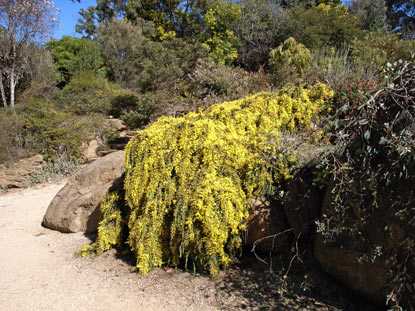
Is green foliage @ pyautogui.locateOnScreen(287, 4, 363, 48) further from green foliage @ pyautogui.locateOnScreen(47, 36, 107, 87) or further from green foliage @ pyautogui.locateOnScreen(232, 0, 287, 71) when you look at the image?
green foliage @ pyautogui.locateOnScreen(47, 36, 107, 87)

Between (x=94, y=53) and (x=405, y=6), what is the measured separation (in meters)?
22.6

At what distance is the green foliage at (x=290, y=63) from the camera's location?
8.53 meters

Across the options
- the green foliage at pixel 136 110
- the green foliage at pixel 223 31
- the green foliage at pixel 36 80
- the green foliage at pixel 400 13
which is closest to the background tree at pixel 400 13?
the green foliage at pixel 400 13

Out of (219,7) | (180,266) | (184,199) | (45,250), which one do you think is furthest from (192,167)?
(219,7)

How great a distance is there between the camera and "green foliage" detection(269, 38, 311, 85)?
853cm

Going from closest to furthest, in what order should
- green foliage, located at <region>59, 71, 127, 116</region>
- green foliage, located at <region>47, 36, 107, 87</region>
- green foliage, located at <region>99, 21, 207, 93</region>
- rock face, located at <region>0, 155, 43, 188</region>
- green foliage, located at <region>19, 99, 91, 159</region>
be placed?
rock face, located at <region>0, 155, 43, 188</region>
green foliage, located at <region>19, 99, 91, 159</region>
green foliage, located at <region>99, 21, 207, 93</region>
green foliage, located at <region>59, 71, 127, 116</region>
green foliage, located at <region>47, 36, 107, 87</region>

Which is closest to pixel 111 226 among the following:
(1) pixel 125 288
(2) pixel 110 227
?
(2) pixel 110 227

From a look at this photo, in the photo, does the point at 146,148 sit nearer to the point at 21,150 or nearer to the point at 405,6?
the point at 21,150

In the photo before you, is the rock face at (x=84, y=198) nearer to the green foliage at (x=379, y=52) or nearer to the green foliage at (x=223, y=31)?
the green foliage at (x=379, y=52)

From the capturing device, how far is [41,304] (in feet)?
11.2

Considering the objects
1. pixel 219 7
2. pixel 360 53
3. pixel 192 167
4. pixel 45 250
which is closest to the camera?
pixel 192 167

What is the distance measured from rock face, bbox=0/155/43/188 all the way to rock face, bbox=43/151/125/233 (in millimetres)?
3478

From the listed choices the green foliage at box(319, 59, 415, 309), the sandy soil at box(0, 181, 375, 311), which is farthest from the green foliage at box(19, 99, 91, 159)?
the green foliage at box(319, 59, 415, 309)

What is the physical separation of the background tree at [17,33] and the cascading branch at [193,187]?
387 inches
